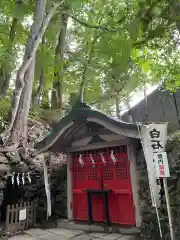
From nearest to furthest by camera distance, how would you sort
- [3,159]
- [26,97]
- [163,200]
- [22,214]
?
[163,200], [22,214], [3,159], [26,97]

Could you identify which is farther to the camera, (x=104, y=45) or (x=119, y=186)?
(x=104, y=45)

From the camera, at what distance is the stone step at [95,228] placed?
6.42 m

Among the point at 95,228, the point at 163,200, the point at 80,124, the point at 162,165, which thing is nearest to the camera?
the point at 162,165

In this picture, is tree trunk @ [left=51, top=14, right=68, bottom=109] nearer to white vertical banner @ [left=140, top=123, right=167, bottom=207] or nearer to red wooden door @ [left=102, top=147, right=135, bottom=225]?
red wooden door @ [left=102, top=147, right=135, bottom=225]

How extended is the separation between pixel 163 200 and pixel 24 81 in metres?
8.42

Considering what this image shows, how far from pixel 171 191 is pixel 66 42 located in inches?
613

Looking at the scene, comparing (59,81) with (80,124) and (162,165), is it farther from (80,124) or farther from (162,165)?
(162,165)

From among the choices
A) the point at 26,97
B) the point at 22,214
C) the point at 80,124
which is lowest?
the point at 22,214

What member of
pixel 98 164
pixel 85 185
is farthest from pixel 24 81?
pixel 85 185

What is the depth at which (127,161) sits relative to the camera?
7141 mm

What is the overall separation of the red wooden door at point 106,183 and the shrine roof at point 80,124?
127 cm

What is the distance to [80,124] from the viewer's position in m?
7.82

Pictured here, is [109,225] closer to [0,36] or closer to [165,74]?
[165,74]

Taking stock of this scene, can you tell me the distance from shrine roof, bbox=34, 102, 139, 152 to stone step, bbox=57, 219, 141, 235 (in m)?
3.01
